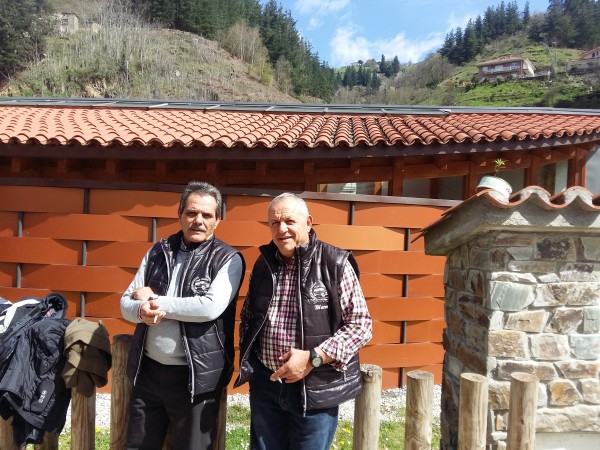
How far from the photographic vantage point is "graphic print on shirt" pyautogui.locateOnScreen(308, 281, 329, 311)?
1.87 meters

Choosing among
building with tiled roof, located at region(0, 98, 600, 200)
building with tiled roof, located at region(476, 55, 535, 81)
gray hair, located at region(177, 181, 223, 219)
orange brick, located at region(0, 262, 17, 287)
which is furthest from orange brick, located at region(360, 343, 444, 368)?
building with tiled roof, located at region(476, 55, 535, 81)

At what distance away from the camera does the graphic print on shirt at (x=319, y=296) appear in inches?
73.7

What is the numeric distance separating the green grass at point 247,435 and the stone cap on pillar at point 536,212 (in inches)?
93.6

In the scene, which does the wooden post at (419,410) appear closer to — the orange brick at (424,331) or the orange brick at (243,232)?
the orange brick at (243,232)

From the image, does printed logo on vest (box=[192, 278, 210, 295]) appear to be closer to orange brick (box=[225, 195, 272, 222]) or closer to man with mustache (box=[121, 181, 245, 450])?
Result: man with mustache (box=[121, 181, 245, 450])

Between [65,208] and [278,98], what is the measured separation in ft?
120

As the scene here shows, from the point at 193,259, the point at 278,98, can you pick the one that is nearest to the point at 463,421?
the point at 193,259

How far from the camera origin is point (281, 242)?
194 centimetres

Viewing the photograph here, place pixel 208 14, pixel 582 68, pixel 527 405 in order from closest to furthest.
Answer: pixel 527 405 → pixel 208 14 → pixel 582 68

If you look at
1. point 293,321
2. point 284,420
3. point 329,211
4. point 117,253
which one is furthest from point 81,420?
point 329,211

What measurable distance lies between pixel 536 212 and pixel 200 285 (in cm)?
161

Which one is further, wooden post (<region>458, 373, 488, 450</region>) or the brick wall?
the brick wall

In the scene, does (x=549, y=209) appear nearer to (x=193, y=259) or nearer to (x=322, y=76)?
(x=193, y=259)

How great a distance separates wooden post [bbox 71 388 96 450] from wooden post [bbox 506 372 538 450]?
5.74 ft
